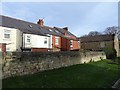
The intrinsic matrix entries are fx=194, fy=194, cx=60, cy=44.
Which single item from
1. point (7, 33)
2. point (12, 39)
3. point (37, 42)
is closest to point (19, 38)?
point (12, 39)

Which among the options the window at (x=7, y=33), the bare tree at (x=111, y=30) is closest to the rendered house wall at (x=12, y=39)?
the window at (x=7, y=33)

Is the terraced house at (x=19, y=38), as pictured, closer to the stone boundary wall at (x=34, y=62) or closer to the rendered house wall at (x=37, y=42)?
the rendered house wall at (x=37, y=42)

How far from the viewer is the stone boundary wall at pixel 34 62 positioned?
12.9 metres

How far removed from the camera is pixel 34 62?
15594 millimetres

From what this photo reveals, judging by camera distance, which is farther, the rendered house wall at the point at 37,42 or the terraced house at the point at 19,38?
the rendered house wall at the point at 37,42

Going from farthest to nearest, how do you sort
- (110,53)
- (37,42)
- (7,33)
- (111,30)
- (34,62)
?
(111,30) < (110,53) < (37,42) < (7,33) < (34,62)

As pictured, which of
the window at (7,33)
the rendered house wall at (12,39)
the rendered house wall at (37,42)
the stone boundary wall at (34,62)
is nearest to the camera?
the stone boundary wall at (34,62)

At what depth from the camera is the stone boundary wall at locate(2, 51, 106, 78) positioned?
12.9m

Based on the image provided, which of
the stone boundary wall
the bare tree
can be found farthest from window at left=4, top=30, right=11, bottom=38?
the bare tree

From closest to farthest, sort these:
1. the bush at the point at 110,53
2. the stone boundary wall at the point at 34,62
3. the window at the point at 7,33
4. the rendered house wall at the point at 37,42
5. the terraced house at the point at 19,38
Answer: the stone boundary wall at the point at 34,62 → the terraced house at the point at 19,38 → the window at the point at 7,33 → the rendered house wall at the point at 37,42 → the bush at the point at 110,53

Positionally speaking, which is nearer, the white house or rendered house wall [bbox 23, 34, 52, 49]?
the white house

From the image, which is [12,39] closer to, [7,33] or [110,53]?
[7,33]

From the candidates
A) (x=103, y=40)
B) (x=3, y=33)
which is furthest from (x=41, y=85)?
(x=103, y=40)

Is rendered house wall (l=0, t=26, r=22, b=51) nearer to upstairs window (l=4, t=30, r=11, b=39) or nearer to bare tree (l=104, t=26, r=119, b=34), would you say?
upstairs window (l=4, t=30, r=11, b=39)
